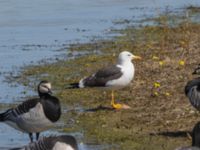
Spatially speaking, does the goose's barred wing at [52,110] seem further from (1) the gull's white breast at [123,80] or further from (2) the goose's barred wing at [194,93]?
(1) the gull's white breast at [123,80]

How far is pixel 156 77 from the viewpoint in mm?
14992

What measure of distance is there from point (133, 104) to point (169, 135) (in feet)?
7.29

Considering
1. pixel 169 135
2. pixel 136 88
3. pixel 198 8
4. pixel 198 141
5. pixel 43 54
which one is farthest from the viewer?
pixel 198 8

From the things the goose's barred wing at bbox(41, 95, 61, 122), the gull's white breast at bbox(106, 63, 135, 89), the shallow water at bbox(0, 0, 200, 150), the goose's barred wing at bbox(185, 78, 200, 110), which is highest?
the goose's barred wing at bbox(185, 78, 200, 110)

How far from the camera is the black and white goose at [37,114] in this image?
11.3 meters

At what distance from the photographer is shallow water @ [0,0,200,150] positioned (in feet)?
56.4

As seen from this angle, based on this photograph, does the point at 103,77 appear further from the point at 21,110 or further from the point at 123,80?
the point at 21,110

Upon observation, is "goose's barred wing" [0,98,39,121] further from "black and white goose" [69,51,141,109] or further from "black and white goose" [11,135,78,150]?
"black and white goose" [11,135,78,150]

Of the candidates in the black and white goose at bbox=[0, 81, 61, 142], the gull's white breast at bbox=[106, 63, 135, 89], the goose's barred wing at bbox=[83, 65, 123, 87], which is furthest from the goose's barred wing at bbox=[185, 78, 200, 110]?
the goose's barred wing at bbox=[83, 65, 123, 87]

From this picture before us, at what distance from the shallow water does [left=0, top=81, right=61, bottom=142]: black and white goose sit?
28cm

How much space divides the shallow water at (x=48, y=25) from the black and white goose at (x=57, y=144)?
254 centimetres

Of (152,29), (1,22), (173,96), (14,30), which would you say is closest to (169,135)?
(173,96)

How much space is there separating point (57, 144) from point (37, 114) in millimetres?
2553

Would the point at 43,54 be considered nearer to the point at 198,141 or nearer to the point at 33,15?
the point at 33,15
